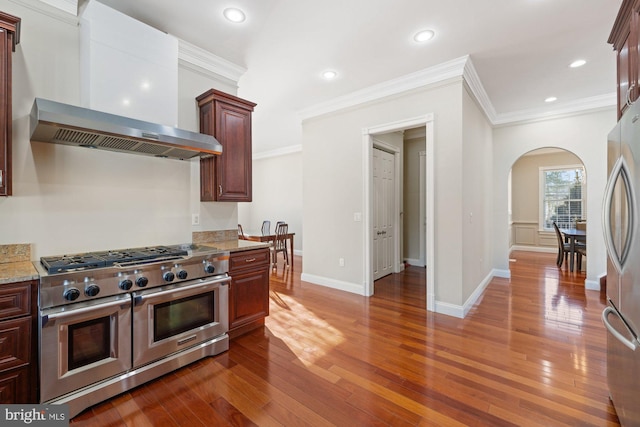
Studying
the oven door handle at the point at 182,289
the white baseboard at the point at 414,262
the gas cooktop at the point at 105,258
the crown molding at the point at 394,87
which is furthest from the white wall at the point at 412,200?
the gas cooktop at the point at 105,258

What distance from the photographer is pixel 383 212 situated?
5.10 metres

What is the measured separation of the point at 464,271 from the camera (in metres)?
3.45

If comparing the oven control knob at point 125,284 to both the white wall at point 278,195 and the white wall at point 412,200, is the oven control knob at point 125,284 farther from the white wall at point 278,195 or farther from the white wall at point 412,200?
the white wall at point 278,195

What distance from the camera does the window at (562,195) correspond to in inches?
300

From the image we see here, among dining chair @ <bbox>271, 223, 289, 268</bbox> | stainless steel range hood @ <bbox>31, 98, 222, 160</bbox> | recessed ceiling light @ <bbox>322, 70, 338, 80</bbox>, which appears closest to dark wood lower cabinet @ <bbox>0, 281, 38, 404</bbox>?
stainless steel range hood @ <bbox>31, 98, 222, 160</bbox>

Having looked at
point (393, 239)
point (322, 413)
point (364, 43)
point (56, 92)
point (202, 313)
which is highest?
point (364, 43)

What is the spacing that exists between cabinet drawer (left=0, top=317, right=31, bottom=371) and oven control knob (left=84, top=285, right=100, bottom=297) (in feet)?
0.95

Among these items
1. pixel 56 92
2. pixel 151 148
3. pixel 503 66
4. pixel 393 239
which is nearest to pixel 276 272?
pixel 393 239

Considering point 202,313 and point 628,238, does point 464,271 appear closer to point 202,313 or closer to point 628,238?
point 628,238

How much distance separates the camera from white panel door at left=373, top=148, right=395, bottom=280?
486cm

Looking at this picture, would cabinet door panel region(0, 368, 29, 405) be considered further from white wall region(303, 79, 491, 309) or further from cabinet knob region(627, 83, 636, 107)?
cabinet knob region(627, 83, 636, 107)

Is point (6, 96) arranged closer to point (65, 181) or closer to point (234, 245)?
point (65, 181)

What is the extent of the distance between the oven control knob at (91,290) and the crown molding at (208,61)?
93.2 inches

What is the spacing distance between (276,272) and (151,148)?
370 centimetres
